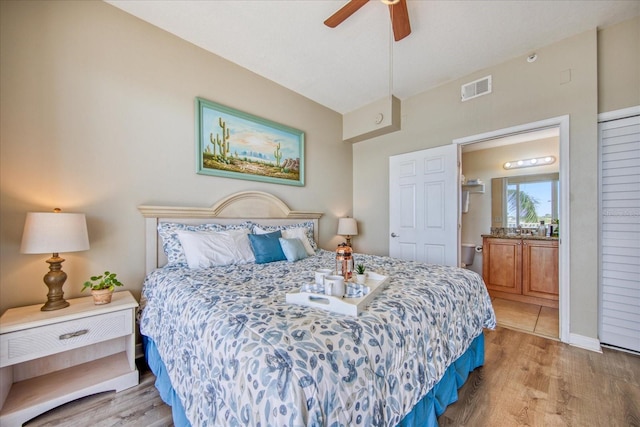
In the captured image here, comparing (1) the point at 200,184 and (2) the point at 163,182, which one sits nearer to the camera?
(2) the point at 163,182

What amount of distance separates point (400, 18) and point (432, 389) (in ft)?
7.92

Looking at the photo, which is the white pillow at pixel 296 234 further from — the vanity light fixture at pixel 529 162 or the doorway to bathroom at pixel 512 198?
the vanity light fixture at pixel 529 162

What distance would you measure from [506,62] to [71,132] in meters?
4.18

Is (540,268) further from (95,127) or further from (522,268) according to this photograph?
(95,127)

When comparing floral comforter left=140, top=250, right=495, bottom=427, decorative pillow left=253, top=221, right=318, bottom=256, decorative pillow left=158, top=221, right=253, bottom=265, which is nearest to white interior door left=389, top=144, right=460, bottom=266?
decorative pillow left=253, top=221, right=318, bottom=256

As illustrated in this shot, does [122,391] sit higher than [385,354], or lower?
lower

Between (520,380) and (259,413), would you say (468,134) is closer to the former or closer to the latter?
(520,380)

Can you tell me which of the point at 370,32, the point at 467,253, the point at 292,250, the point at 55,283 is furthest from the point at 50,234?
the point at 467,253

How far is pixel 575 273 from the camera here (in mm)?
2393

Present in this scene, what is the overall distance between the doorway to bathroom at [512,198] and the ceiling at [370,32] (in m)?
0.90

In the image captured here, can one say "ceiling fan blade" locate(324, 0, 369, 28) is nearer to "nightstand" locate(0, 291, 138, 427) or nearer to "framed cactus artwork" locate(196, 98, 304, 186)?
"framed cactus artwork" locate(196, 98, 304, 186)

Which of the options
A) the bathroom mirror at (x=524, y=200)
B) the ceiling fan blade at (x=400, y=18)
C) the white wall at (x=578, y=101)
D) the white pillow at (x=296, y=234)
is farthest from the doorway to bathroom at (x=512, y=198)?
the white pillow at (x=296, y=234)

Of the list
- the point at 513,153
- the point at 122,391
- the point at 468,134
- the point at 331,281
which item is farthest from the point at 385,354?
the point at 513,153

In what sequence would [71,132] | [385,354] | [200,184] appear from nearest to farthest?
1. [385,354]
2. [71,132]
3. [200,184]
